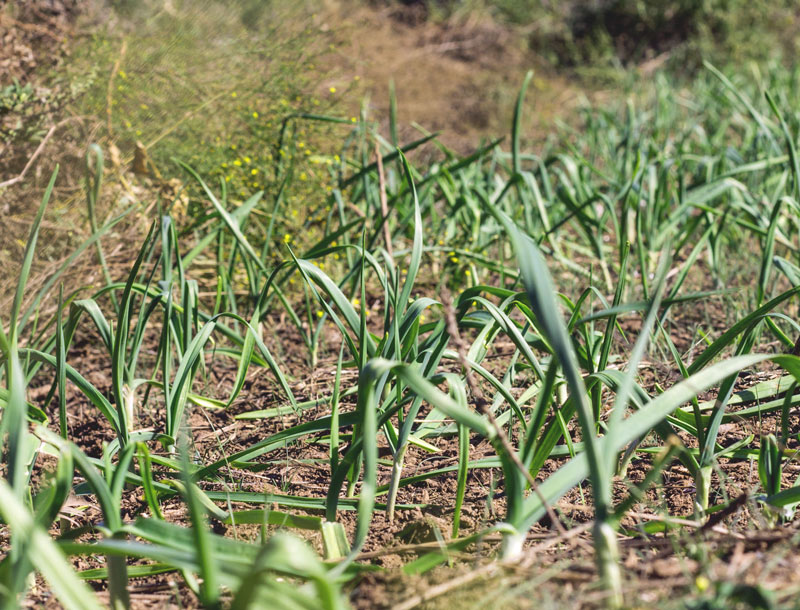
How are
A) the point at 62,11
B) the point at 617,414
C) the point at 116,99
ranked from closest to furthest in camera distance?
1. the point at 617,414
2. the point at 116,99
3. the point at 62,11

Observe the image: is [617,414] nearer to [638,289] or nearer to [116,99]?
[638,289]

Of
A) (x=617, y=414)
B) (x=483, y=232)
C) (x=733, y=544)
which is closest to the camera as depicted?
(x=617, y=414)

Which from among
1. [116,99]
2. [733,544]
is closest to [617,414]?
[733,544]

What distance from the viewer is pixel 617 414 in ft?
3.07

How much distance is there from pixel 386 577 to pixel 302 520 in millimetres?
185

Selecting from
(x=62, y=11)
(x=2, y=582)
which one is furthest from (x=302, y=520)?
(x=62, y=11)

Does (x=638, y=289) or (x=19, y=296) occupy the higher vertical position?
(x=19, y=296)

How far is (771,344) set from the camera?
1983 mm

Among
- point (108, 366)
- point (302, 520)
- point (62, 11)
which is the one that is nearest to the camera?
point (302, 520)

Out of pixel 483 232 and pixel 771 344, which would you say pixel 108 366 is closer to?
pixel 483 232

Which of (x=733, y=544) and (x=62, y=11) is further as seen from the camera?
(x=62, y=11)

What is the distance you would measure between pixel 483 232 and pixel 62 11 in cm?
212

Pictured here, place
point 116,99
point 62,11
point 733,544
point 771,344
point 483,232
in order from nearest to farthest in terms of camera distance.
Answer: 1. point 733,544
2. point 771,344
3. point 483,232
4. point 116,99
5. point 62,11

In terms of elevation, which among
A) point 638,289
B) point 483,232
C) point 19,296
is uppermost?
point 19,296
